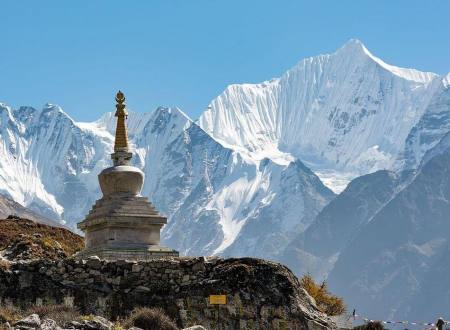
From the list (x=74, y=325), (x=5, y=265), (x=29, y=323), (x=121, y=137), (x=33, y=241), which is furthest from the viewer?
(x=121, y=137)

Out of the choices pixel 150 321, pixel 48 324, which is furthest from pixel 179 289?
pixel 48 324

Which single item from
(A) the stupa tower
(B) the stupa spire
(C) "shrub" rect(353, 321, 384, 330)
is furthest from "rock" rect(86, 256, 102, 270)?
(B) the stupa spire

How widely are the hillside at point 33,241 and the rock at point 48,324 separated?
14.3 meters

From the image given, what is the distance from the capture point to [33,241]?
125ft

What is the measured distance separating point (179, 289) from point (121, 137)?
22.8 metres

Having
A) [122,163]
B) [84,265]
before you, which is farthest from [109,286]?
[122,163]

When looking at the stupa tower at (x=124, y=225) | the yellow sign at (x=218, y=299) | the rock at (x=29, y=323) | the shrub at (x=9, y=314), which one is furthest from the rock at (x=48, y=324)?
the stupa tower at (x=124, y=225)

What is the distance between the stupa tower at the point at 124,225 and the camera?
36031 millimetres

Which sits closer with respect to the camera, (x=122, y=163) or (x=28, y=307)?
(x=28, y=307)

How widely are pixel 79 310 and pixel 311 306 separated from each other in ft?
12.3

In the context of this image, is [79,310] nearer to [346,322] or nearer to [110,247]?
[346,322]

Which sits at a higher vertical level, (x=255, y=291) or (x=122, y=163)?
(x=122, y=163)

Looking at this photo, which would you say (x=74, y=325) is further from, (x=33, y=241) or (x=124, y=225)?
(x=33, y=241)

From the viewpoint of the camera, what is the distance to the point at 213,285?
69.3 feet
